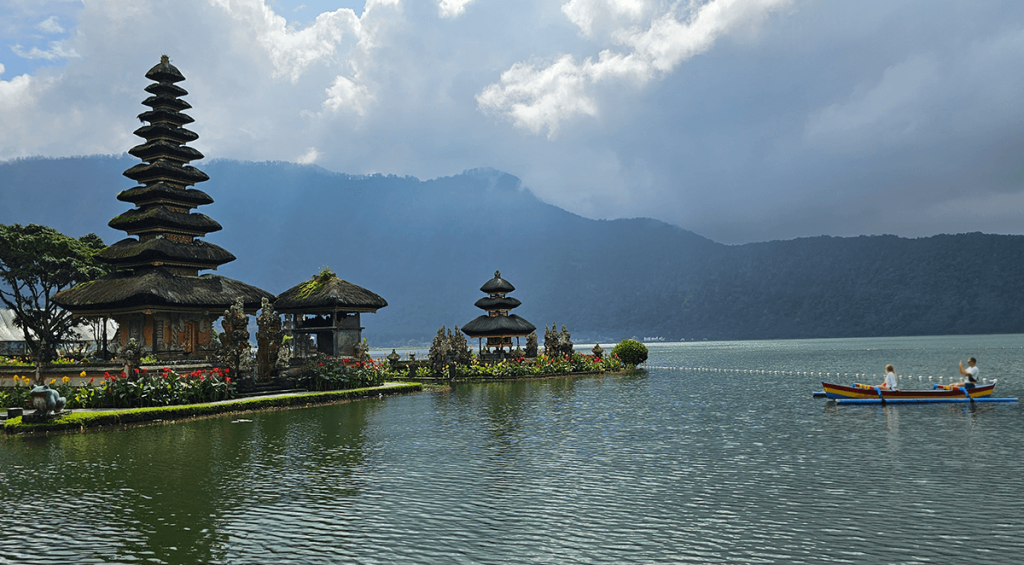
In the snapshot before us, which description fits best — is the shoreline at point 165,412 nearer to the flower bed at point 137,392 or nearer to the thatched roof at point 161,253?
the flower bed at point 137,392

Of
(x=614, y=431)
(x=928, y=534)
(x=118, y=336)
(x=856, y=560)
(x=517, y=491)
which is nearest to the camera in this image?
(x=856, y=560)

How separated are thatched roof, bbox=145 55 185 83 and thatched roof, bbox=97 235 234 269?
12.8 m

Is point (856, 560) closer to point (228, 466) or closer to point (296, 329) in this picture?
point (228, 466)

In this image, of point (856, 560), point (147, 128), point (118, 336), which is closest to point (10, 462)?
point (856, 560)

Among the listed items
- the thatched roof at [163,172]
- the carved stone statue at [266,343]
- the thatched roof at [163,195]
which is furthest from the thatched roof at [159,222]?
the carved stone statue at [266,343]

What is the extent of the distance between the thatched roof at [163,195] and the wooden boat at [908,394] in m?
42.9

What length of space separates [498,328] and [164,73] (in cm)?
3366

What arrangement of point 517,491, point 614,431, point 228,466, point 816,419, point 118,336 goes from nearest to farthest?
point 517,491 < point 228,466 < point 614,431 < point 816,419 < point 118,336

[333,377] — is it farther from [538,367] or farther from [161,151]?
[161,151]

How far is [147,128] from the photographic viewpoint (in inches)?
2071

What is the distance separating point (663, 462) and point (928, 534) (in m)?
7.01

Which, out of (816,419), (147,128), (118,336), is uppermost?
(147,128)

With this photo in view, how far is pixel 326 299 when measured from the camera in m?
48.0

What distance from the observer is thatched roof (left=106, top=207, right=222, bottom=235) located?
48.3 meters
